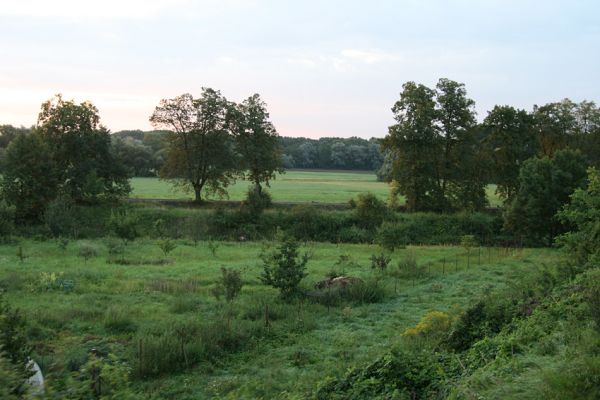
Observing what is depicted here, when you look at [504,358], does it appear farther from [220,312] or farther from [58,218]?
[58,218]

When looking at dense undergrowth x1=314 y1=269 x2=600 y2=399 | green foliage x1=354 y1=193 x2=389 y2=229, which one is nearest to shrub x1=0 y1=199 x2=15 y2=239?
green foliage x1=354 y1=193 x2=389 y2=229

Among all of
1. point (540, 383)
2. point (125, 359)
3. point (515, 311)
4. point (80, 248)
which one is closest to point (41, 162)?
point (80, 248)

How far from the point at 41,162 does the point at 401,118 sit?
3143cm

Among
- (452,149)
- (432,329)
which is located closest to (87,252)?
(432,329)

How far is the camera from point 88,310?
16766 millimetres

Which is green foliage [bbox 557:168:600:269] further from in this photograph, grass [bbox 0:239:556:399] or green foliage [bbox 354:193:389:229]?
green foliage [bbox 354:193:389:229]

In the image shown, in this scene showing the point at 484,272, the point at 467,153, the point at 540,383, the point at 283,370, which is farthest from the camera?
the point at 467,153

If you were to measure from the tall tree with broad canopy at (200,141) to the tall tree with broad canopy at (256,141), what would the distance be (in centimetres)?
90

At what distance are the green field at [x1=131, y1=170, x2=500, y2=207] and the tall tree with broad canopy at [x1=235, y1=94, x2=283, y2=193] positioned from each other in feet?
28.0

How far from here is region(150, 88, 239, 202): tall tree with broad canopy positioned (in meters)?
50.2

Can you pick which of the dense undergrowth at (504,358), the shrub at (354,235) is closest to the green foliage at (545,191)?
the shrub at (354,235)

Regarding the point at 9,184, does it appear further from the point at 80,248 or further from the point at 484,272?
the point at 484,272

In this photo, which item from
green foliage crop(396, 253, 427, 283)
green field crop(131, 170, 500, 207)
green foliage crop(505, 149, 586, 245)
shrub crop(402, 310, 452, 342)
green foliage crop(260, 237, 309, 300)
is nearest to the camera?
shrub crop(402, 310, 452, 342)

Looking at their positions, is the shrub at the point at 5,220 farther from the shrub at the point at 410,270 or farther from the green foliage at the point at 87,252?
the shrub at the point at 410,270
